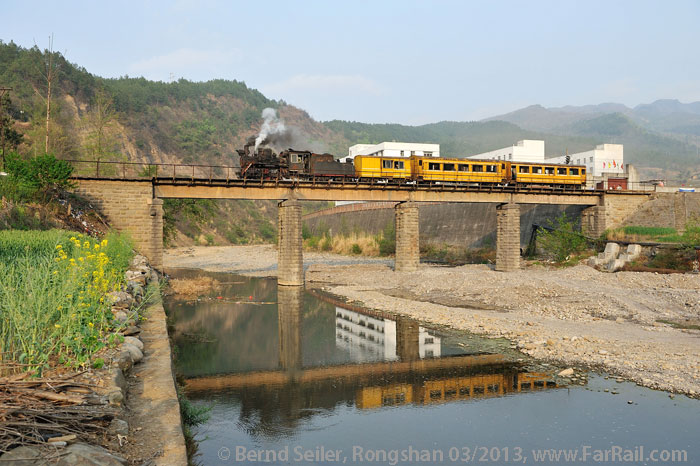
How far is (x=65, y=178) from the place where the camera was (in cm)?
2814

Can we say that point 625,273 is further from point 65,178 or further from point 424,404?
point 65,178

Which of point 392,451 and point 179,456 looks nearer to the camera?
point 179,456

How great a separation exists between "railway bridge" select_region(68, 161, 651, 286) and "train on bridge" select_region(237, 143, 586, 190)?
1.48m

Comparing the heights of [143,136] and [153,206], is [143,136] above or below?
above

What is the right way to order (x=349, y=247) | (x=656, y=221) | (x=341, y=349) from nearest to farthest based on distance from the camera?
(x=341, y=349), (x=656, y=221), (x=349, y=247)

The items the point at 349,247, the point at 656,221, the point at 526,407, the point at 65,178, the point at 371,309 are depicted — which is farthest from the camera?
the point at 349,247

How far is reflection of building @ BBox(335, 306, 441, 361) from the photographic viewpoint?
16.7 meters

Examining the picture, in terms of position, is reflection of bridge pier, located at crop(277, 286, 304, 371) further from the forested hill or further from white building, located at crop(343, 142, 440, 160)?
white building, located at crop(343, 142, 440, 160)

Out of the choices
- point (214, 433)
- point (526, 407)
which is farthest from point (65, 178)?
point (526, 407)

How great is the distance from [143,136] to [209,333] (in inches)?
3815

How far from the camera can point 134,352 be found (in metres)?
9.49

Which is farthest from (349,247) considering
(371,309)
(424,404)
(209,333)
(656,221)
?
(424,404)

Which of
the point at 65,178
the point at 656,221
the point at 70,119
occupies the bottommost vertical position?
the point at 656,221

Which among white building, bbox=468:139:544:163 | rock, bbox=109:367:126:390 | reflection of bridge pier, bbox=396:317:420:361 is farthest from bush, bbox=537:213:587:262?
white building, bbox=468:139:544:163
